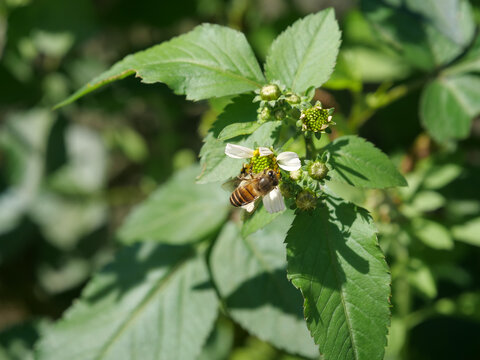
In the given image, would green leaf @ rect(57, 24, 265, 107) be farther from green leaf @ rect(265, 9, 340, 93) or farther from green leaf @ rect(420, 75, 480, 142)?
green leaf @ rect(420, 75, 480, 142)

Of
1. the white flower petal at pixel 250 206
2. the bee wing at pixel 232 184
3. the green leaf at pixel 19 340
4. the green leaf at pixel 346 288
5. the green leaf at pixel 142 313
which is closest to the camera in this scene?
the green leaf at pixel 346 288

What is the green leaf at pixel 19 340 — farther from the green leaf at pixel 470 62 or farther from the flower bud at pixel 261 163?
the green leaf at pixel 470 62

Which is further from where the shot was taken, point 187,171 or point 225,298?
point 187,171

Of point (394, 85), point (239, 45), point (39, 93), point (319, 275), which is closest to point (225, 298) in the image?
point (319, 275)

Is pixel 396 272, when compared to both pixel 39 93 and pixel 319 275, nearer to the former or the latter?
pixel 319 275

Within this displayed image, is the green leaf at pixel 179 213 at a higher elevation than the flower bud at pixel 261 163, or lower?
lower

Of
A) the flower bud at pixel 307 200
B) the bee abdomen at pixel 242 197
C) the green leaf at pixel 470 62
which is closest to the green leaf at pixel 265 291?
the bee abdomen at pixel 242 197
